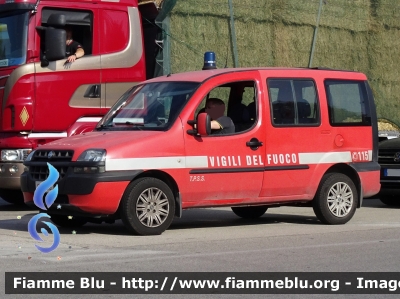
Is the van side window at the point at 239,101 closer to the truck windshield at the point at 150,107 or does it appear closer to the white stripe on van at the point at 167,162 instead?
the truck windshield at the point at 150,107

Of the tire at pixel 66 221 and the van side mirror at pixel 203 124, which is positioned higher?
the van side mirror at pixel 203 124

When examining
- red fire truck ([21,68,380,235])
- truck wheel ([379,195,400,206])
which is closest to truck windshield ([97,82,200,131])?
red fire truck ([21,68,380,235])

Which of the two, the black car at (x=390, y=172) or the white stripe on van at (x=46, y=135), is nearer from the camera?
the white stripe on van at (x=46, y=135)

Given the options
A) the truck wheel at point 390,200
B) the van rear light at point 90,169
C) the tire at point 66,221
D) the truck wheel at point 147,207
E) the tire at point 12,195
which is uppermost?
the van rear light at point 90,169

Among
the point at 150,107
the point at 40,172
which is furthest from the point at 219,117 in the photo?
the point at 40,172

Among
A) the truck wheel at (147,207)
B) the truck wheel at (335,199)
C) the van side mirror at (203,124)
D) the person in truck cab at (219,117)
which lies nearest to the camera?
the truck wheel at (147,207)

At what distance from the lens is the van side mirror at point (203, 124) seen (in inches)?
431

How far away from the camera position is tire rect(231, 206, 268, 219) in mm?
12876

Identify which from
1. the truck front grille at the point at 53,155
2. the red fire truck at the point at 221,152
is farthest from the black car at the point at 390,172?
the truck front grille at the point at 53,155

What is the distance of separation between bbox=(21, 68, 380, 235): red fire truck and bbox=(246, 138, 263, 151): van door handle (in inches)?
0.5

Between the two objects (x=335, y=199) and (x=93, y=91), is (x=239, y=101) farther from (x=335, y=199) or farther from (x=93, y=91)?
(x=93, y=91)

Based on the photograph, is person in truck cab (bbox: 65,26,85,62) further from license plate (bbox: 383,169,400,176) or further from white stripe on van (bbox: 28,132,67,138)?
license plate (bbox: 383,169,400,176)

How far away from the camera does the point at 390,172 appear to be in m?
14.9

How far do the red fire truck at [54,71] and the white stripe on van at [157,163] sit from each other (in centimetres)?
339
